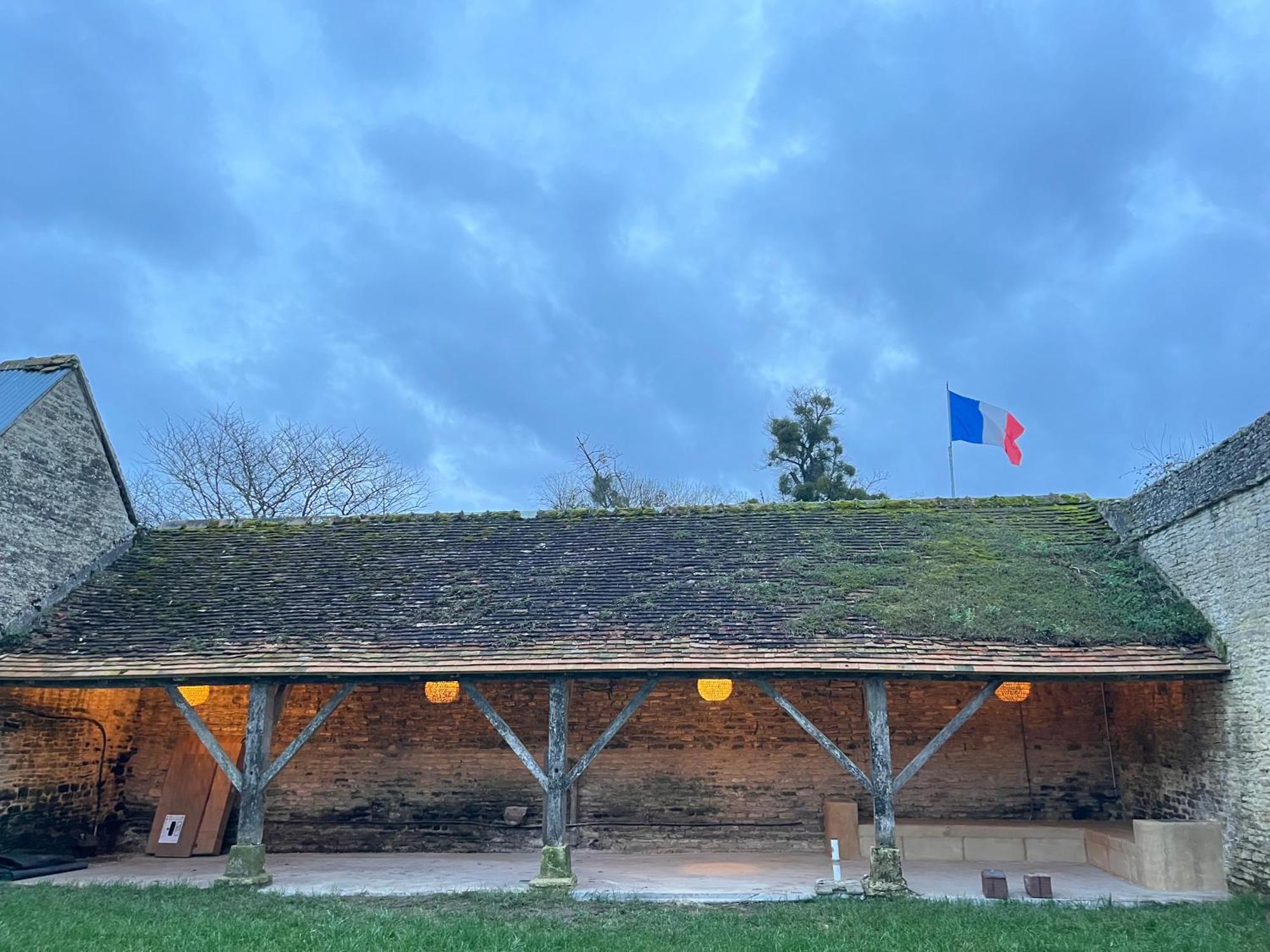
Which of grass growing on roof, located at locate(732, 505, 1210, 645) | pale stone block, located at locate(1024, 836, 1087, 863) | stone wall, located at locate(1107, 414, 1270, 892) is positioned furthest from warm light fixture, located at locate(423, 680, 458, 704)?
stone wall, located at locate(1107, 414, 1270, 892)

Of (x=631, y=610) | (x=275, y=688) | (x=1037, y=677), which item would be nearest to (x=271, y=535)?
(x=275, y=688)

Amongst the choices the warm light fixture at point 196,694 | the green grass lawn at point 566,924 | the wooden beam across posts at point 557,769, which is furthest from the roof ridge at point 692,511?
the green grass lawn at point 566,924

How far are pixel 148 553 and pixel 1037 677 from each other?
11.5 metres

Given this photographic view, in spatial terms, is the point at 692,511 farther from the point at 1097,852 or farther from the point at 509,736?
the point at 1097,852

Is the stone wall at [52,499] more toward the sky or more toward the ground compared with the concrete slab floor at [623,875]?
more toward the sky

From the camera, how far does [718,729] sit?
10469 millimetres

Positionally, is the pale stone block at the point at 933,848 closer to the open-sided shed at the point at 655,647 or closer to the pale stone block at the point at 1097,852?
the open-sided shed at the point at 655,647

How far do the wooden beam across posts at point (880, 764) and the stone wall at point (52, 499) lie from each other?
377 inches

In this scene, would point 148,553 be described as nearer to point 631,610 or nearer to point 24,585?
point 24,585

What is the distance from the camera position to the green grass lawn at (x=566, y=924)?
5672 millimetres

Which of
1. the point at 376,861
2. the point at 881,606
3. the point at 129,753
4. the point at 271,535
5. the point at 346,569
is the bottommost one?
the point at 376,861

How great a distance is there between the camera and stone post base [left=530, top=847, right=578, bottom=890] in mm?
7727

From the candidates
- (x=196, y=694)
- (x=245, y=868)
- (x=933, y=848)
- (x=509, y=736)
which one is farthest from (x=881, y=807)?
(x=196, y=694)

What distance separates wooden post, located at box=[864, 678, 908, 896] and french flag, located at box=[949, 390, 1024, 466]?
6.28 m
